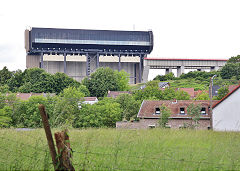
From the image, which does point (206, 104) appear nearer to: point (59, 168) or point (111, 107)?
point (111, 107)

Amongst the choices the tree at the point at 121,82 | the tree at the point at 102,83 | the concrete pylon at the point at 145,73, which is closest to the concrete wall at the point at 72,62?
the concrete pylon at the point at 145,73

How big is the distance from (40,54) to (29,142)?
98.1 meters

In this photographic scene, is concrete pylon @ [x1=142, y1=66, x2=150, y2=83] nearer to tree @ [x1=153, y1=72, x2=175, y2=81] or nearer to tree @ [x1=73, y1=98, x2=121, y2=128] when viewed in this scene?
tree @ [x1=153, y1=72, x2=175, y2=81]

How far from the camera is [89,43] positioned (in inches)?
4124

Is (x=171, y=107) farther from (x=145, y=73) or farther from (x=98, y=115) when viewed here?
(x=145, y=73)

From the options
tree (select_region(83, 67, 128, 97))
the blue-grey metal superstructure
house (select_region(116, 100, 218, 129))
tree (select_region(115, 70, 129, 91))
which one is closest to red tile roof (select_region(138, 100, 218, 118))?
house (select_region(116, 100, 218, 129))

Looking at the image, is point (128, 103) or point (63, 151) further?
point (128, 103)

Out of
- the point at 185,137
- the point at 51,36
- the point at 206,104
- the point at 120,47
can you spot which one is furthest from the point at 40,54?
the point at 185,137

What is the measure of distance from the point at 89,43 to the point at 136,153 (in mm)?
97910

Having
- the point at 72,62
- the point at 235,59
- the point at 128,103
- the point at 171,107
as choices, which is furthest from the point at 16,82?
the point at 235,59

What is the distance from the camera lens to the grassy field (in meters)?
6.90

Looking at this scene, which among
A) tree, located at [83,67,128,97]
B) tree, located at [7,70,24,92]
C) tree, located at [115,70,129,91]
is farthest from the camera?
tree, located at [115,70,129,91]

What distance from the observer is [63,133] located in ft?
18.9

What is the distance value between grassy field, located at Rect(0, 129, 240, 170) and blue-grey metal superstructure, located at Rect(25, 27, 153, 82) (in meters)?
94.0
